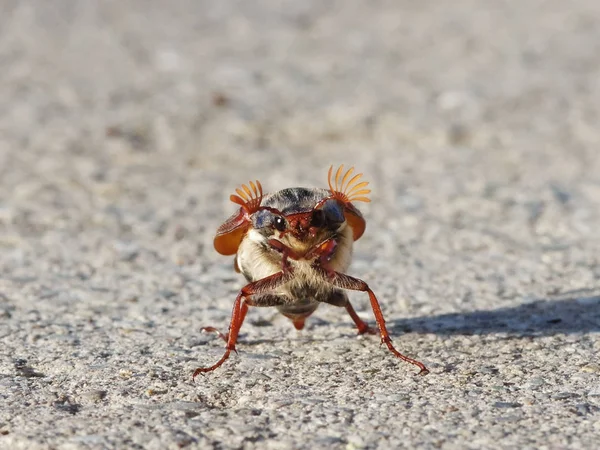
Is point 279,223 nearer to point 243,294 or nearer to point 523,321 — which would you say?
point 243,294

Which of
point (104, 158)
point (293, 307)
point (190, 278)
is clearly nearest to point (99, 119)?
point (104, 158)

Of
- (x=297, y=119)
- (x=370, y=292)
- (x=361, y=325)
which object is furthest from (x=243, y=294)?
(x=297, y=119)

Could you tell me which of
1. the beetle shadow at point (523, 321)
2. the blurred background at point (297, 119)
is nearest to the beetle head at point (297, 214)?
the beetle shadow at point (523, 321)

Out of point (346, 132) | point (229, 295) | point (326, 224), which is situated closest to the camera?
point (326, 224)

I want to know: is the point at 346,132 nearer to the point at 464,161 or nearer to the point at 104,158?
the point at 464,161

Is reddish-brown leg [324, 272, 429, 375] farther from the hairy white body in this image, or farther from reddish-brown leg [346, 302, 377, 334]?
reddish-brown leg [346, 302, 377, 334]

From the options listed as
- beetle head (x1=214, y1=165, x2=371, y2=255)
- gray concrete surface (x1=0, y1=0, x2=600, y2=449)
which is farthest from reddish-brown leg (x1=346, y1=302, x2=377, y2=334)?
beetle head (x1=214, y1=165, x2=371, y2=255)
